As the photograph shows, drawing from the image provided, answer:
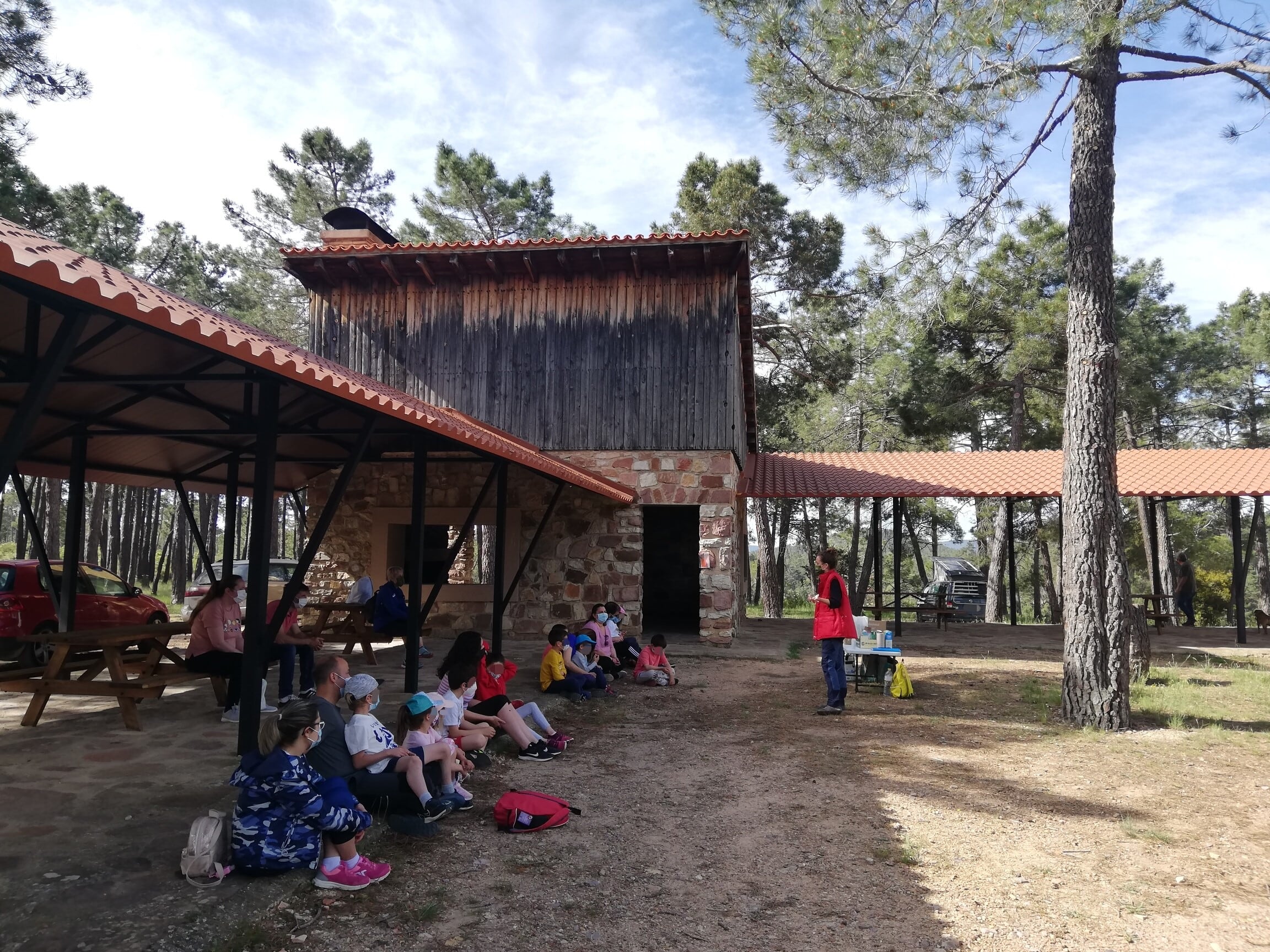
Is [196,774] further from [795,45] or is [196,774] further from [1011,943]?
[795,45]

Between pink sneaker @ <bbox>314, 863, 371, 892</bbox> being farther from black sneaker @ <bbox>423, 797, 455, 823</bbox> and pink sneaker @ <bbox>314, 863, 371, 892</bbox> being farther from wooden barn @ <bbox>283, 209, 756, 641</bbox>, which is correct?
wooden barn @ <bbox>283, 209, 756, 641</bbox>

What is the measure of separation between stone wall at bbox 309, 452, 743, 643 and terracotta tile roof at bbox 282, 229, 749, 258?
3.12 metres

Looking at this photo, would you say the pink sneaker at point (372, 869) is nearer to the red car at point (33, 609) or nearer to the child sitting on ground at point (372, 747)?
the child sitting on ground at point (372, 747)

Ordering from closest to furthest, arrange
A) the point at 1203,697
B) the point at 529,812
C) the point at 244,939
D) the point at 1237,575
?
1. the point at 244,939
2. the point at 529,812
3. the point at 1203,697
4. the point at 1237,575

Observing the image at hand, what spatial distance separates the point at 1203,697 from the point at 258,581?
942 cm

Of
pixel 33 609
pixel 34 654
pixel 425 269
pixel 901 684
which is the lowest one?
pixel 901 684

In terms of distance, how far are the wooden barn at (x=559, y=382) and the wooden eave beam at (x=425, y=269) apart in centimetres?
4

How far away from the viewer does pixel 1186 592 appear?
17484mm

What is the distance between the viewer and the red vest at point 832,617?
7500 millimetres

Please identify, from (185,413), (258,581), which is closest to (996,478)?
(185,413)

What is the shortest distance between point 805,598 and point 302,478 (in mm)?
27696

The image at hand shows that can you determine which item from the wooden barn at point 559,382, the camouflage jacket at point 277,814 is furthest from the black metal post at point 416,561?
the wooden barn at point 559,382

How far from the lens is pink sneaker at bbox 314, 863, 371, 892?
344 centimetres

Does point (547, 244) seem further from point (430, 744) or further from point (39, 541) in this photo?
point (430, 744)
